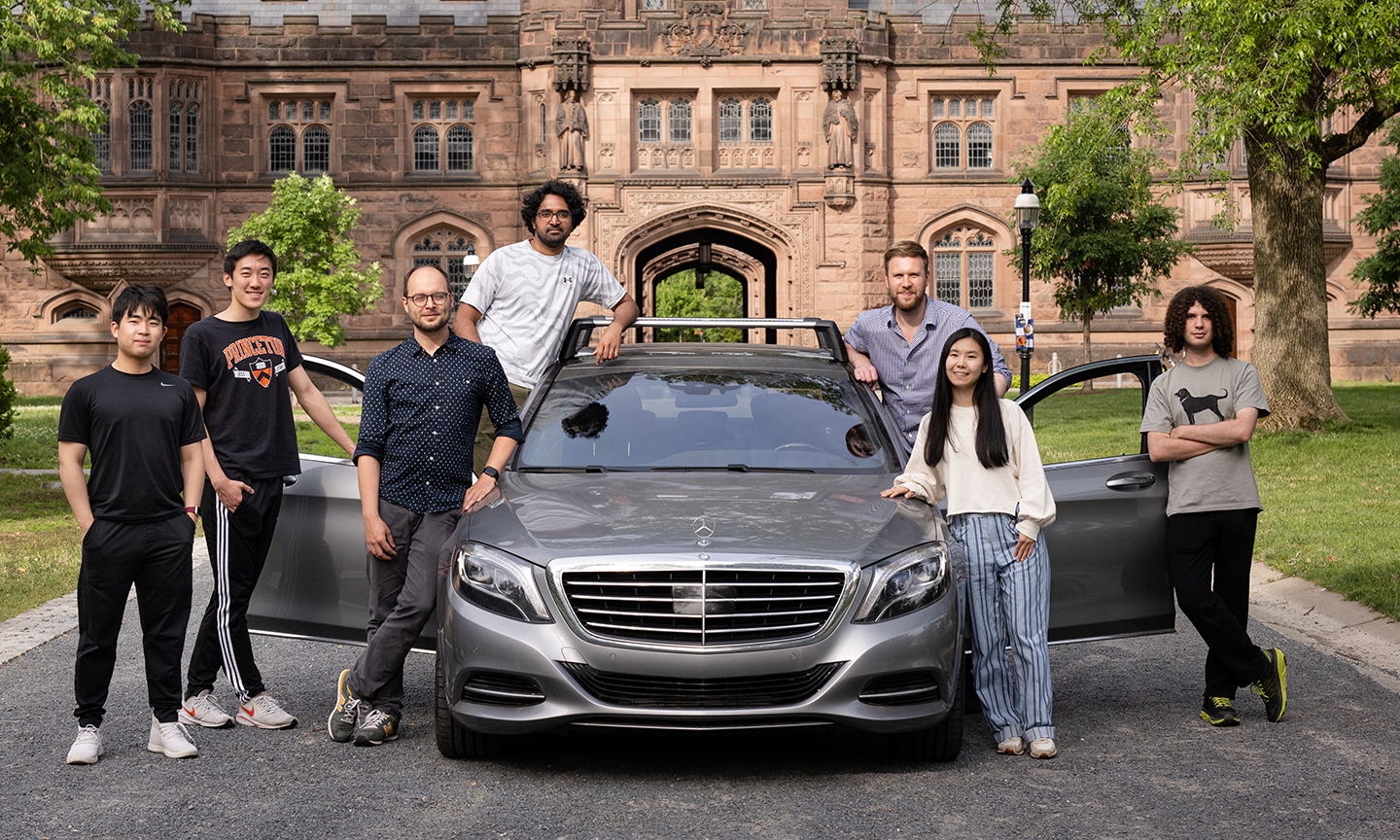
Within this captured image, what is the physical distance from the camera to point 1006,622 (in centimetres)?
520

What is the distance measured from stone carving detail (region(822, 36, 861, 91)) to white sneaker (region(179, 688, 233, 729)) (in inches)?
1145

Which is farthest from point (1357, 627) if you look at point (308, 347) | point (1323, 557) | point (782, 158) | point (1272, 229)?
point (308, 347)

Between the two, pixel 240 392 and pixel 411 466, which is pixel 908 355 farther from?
pixel 240 392

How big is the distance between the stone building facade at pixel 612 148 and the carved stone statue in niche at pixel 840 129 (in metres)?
0.07

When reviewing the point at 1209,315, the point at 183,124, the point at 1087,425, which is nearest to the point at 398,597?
the point at 1209,315

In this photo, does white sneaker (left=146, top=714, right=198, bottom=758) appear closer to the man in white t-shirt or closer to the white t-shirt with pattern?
the man in white t-shirt

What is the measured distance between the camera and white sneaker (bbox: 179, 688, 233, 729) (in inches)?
218

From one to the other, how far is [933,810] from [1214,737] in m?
1.61

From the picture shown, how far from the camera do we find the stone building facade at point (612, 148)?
32.8 m

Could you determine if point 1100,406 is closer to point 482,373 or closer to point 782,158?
point 782,158

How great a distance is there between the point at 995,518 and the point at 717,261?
3912 centimetres

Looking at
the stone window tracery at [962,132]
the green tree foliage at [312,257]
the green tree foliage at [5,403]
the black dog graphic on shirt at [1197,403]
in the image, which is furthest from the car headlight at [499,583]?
the stone window tracery at [962,132]

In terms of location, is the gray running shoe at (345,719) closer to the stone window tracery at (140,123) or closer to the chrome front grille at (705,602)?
the chrome front grille at (705,602)

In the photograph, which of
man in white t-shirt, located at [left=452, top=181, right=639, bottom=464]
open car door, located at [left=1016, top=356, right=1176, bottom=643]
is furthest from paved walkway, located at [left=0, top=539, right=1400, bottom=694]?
man in white t-shirt, located at [left=452, top=181, right=639, bottom=464]
